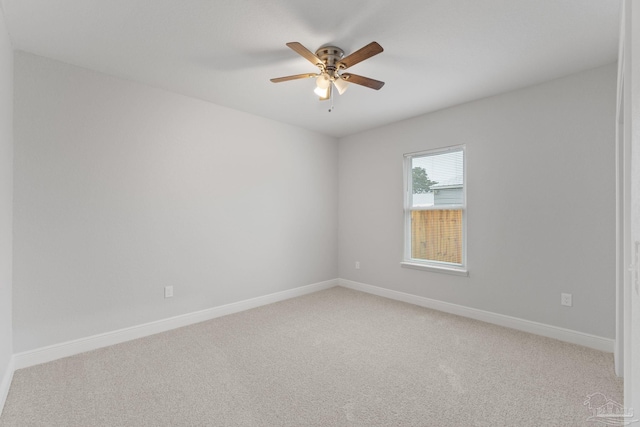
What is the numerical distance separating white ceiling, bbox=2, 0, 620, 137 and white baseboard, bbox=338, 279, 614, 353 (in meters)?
2.39

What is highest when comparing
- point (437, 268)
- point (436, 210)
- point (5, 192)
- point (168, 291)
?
point (5, 192)

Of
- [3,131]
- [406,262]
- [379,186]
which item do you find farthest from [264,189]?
[3,131]

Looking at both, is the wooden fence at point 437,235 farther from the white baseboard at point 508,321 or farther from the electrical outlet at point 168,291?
the electrical outlet at point 168,291

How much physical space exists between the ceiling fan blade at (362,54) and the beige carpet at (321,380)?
2.28 metres

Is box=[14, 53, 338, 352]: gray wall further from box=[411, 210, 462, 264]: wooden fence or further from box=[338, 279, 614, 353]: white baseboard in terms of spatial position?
box=[411, 210, 462, 264]: wooden fence

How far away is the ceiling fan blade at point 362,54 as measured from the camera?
6.47 ft

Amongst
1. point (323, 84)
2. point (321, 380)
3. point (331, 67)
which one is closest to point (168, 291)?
point (321, 380)

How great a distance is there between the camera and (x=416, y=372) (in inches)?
89.3

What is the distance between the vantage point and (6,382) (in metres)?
2.02

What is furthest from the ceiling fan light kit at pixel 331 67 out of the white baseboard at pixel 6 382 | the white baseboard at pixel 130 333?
the white baseboard at pixel 6 382

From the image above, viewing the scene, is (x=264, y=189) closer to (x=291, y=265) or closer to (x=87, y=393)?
(x=291, y=265)

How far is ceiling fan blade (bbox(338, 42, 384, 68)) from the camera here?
197cm

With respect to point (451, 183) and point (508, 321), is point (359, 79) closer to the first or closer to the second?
point (451, 183)

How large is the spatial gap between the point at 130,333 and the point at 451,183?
3864 millimetres
